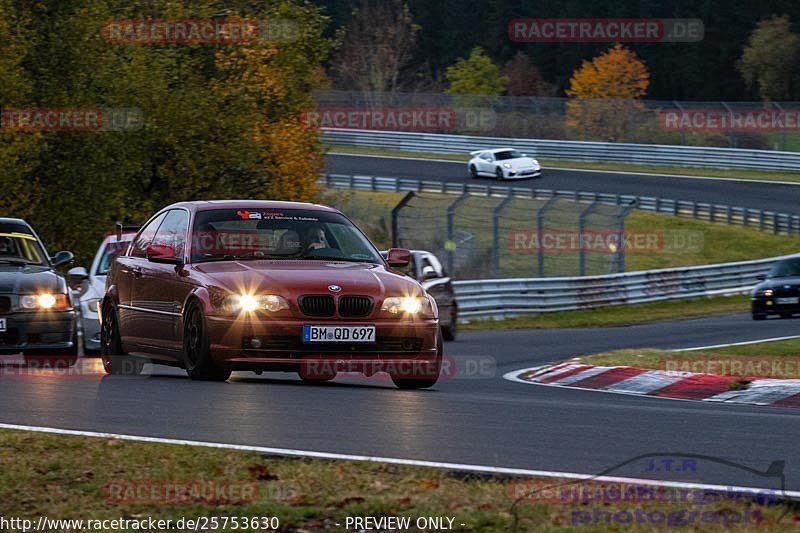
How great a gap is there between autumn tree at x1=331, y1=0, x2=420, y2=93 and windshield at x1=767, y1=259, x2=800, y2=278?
184 feet

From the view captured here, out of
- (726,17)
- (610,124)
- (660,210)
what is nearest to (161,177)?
(660,210)

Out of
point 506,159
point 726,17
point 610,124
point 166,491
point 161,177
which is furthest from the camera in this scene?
point 726,17

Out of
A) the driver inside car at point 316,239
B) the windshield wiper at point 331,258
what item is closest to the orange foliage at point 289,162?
the driver inside car at point 316,239

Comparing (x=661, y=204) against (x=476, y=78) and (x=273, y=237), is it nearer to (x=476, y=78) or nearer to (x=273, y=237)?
(x=476, y=78)

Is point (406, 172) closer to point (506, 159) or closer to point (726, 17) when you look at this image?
point (506, 159)

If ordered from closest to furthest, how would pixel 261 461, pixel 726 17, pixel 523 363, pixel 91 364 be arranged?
pixel 261 461 < pixel 91 364 < pixel 523 363 < pixel 726 17

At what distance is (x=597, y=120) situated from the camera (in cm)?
6506

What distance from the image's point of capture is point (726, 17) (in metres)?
98.9

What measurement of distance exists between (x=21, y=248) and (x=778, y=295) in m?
16.3

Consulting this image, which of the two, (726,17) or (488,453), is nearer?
(488,453)

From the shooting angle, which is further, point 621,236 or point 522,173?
point 522,173

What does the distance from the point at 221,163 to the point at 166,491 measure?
90.9ft

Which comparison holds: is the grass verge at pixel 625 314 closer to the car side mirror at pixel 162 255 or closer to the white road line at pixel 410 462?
the car side mirror at pixel 162 255

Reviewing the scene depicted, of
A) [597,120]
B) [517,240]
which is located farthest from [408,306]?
[597,120]
